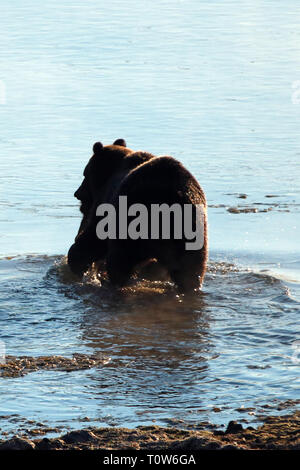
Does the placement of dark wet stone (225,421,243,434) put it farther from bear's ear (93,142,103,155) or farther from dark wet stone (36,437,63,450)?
bear's ear (93,142,103,155)

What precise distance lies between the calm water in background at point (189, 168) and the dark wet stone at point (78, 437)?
354 mm

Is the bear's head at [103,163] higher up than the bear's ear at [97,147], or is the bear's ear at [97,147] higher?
the bear's ear at [97,147]

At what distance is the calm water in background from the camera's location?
6926 mm

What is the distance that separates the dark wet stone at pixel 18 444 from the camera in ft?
18.3

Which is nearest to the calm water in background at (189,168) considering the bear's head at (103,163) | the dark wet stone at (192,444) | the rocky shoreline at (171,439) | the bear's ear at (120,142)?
the rocky shoreline at (171,439)

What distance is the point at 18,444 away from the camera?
5.61 metres

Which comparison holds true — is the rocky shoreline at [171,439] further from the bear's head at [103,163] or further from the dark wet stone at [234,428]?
the bear's head at [103,163]

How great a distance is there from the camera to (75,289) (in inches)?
408

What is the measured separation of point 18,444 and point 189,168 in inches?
362

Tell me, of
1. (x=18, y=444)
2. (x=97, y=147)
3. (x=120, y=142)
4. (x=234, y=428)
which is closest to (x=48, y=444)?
(x=18, y=444)

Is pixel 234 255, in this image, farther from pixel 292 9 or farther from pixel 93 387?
pixel 292 9

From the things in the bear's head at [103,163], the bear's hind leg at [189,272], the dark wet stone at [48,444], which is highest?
the bear's head at [103,163]

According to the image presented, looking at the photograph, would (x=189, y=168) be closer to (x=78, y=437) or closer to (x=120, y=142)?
(x=120, y=142)

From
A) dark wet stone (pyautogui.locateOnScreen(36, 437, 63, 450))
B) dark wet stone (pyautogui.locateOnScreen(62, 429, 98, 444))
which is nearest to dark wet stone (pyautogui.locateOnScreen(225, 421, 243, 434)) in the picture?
dark wet stone (pyautogui.locateOnScreen(62, 429, 98, 444))
